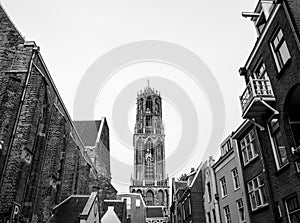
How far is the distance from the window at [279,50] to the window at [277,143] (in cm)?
250

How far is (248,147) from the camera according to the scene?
1505 cm

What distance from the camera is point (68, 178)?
78.8 feet

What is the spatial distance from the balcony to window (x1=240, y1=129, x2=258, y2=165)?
243cm

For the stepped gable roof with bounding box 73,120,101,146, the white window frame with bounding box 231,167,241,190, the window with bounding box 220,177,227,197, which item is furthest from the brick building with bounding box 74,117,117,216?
the white window frame with bounding box 231,167,241,190

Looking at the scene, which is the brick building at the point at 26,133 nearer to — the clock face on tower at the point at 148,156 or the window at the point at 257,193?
the window at the point at 257,193

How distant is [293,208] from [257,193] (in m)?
3.54

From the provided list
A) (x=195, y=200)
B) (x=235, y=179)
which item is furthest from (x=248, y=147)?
(x=195, y=200)

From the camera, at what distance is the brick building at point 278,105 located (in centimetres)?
1003

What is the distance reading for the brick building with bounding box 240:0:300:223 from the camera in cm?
1003

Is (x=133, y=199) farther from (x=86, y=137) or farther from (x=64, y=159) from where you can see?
(x=64, y=159)

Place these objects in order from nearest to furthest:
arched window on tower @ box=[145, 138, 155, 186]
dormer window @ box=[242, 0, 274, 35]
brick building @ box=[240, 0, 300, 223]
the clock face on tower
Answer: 1. brick building @ box=[240, 0, 300, 223]
2. dormer window @ box=[242, 0, 274, 35]
3. arched window on tower @ box=[145, 138, 155, 186]
4. the clock face on tower

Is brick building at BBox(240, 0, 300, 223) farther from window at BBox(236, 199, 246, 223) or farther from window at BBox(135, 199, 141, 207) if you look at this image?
window at BBox(135, 199, 141, 207)

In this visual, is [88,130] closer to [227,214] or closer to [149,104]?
[227,214]

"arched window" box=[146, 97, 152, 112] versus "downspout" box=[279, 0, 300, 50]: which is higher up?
"arched window" box=[146, 97, 152, 112]
